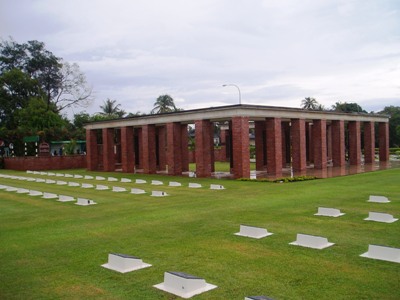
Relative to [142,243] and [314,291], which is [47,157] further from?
[314,291]

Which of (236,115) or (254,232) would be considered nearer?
(254,232)

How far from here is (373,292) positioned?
579cm

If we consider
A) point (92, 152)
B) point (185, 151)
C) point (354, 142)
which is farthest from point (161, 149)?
point (354, 142)

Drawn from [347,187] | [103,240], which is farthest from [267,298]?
[347,187]

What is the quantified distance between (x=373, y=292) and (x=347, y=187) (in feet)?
42.7

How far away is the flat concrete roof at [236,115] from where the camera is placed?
2519 centimetres

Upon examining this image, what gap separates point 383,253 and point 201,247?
345 cm

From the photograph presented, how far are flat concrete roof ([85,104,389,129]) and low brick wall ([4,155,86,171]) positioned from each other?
28.2 ft

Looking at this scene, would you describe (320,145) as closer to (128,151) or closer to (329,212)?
(128,151)

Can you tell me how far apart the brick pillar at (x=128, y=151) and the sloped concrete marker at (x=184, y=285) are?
28542mm

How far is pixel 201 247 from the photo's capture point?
8602mm

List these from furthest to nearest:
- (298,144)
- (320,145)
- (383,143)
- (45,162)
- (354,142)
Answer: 1. (45,162)
2. (383,143)
3. (354,142)
4. (320,145)
5. (298,144)

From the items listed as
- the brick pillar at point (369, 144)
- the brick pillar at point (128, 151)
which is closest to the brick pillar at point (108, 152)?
the brick pillar at point (128, 151)

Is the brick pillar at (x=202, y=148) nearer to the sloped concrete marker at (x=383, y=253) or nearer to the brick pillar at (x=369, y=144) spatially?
the brick pillar at (x=369, y=144)
